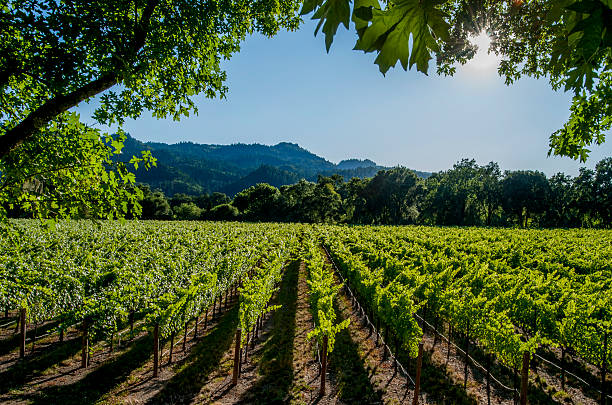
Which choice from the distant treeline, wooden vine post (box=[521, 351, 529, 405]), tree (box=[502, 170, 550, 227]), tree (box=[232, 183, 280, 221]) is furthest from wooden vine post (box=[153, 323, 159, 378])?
tree (box=[502, 170, 550, 227])

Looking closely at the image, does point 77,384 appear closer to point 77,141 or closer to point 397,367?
point 77,141

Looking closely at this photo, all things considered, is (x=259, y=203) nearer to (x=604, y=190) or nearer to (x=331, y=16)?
(x=604, y=190)

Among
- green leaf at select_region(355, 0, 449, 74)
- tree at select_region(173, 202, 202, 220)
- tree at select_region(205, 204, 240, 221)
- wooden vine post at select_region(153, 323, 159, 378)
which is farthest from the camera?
tree at select_region(173, 202, 202, 220)

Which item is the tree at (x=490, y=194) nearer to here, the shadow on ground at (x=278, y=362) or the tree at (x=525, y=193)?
the tree at (x=525, y=193)

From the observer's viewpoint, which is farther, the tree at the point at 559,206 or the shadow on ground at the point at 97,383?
the tree at the point at 559,206

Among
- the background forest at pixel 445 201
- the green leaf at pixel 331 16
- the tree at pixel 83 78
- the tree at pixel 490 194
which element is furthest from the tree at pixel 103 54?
the tree at pixel 490 194

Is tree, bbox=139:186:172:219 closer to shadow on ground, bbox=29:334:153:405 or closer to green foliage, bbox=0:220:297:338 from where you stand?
green foliage, bbox=0:220:297:338

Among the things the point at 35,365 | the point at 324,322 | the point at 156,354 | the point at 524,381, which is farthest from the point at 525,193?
the point at 35,365

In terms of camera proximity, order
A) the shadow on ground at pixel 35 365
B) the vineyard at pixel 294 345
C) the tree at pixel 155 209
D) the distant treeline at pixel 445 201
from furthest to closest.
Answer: the tree at pixel 155 209, the distant treeline at pixel 445 201, the shadow on ground at pixel 35 365, the vineyard at pixel 294 345

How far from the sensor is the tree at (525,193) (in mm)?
66812

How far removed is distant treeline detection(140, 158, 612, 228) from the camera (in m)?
66.6

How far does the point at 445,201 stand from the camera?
73.6m

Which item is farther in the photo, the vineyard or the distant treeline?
the distant treeline

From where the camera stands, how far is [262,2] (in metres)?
5.62
